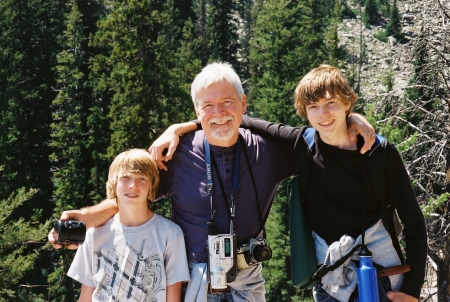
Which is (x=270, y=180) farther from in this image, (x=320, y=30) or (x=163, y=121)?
(x=320, y=30)

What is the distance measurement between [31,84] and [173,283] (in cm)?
3228

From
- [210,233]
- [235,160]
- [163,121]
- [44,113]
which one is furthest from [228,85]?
[44,113]

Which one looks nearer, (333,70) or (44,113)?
(333,70)

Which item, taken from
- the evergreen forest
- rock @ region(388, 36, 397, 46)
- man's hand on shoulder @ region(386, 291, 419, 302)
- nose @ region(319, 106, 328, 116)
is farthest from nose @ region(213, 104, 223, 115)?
rock @ region(388, 36, 397, 46)

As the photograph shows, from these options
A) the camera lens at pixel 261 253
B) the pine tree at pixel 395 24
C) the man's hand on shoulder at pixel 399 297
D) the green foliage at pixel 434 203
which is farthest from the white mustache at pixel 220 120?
the pine tree at pixel 395 24

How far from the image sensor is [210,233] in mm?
3408

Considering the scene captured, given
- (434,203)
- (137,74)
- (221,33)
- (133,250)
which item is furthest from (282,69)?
(133,250)

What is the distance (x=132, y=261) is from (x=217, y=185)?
68 cm

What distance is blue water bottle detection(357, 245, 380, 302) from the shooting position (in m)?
3.18

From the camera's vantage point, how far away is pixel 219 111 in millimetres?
3510

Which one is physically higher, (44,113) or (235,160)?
(44,113)

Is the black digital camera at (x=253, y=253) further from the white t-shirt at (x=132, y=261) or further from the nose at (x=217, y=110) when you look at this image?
the nose at (x=217, y=110)

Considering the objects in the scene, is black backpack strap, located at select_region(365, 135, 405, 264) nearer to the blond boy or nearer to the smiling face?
the smiling face

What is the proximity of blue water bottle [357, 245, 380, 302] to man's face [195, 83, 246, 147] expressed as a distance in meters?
1.08
